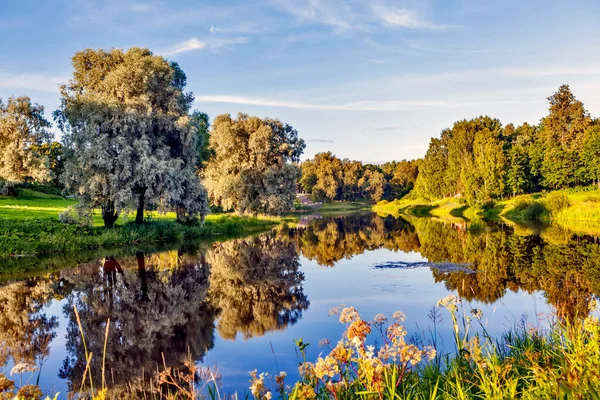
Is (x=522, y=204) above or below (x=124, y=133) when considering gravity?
below

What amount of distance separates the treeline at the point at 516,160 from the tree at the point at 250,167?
104ft

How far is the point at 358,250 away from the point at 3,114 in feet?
100

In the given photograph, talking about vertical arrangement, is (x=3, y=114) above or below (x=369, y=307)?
above

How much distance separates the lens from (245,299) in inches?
571

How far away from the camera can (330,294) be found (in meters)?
15.5

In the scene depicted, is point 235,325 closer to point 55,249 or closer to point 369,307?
point 369,307

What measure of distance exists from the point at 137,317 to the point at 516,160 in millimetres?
69054

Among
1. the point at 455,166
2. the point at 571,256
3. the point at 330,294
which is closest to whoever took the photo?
the point at 330,294

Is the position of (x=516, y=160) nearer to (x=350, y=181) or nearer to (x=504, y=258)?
(x=504, y=258)

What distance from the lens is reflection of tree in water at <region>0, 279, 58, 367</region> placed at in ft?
31.3

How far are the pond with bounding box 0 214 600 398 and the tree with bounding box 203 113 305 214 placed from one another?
73.8 feet

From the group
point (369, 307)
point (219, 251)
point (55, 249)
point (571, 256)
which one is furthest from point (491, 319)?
point (55, 249)

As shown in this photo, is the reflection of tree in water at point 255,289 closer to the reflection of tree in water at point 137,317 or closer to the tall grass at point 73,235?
the reflection of tree in water at point 137,317

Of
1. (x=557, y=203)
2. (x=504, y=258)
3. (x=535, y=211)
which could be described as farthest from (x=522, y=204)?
(x=504, y=258)
